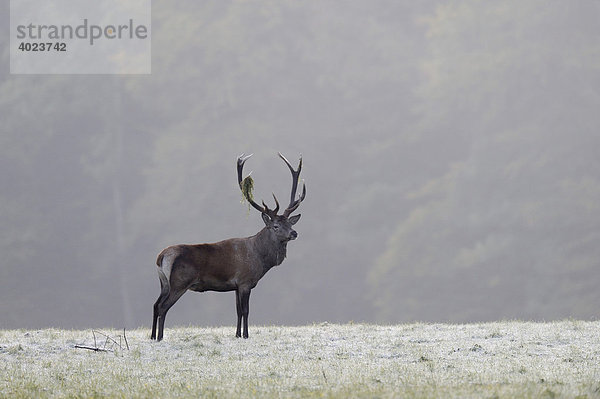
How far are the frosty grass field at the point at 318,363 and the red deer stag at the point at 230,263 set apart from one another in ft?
3.24

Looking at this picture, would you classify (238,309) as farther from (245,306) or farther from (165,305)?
(165,305)

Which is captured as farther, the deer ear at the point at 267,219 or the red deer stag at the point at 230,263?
the deer ear at the point at 267,219

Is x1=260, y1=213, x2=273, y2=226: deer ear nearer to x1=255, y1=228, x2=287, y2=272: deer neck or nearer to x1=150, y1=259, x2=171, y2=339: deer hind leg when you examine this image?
x1=255, y1=228, x2=287, y2=272: deer neck

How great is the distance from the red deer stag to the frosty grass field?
3.24 ft

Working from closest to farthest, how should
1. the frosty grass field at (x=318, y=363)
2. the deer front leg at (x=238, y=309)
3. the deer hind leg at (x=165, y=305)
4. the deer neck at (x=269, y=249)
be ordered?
the frosty grass field at (x=318, y=363), the deer hind leg at (x=165, y=305), the deer front leg at (x=238, y=309), the deer neck at (x=269, y=249)

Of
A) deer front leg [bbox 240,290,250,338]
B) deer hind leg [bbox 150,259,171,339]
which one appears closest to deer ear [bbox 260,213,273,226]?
deer front leg [bbox 240,290,250,338]

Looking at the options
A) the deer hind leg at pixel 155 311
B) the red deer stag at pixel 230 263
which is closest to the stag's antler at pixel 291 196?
the red deer stag at pixel 230 263

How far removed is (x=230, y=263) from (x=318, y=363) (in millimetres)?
5001

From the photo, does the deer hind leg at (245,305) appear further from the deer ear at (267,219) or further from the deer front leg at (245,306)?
the deer ear at (267,219)

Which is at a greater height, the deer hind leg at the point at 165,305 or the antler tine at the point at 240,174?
the antler tine at the point at 240,174

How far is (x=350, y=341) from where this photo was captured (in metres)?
17.0

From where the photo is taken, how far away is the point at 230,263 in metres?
17.9

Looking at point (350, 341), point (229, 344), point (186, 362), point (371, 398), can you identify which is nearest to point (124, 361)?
point (186, 362)

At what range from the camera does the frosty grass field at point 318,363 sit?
34.0 feet
